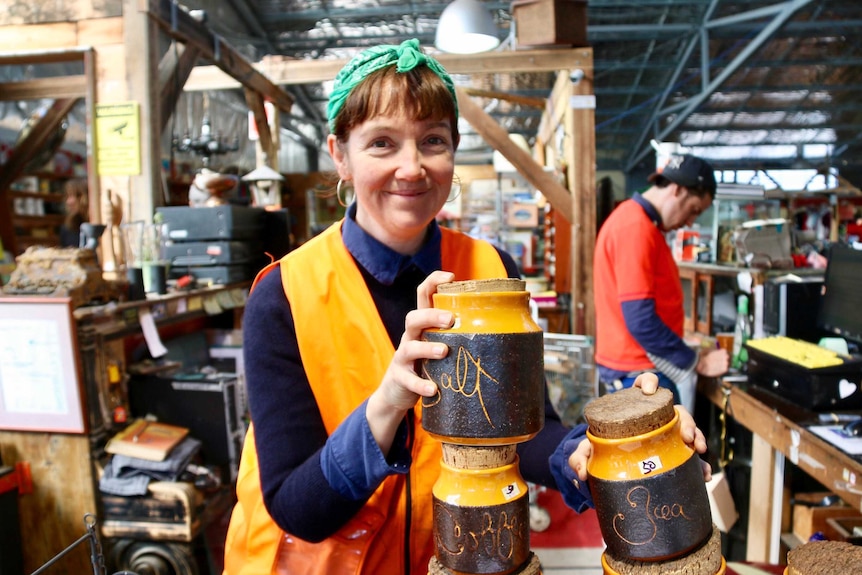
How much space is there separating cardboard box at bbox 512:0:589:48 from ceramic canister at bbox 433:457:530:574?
404cm

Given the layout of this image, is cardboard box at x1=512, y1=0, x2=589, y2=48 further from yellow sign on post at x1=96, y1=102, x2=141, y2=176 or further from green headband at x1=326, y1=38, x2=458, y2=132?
green headband at x1=326, y1=38, x2=458, y2=132

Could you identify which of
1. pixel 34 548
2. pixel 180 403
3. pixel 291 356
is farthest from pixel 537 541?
pixel 291 356

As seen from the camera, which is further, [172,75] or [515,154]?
[515,154]

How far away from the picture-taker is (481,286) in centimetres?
79

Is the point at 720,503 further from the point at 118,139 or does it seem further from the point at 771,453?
the point at 118,139

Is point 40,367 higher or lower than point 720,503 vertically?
higher

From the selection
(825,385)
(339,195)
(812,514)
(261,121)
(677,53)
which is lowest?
(812,514)

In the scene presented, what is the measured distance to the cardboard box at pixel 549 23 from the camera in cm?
417

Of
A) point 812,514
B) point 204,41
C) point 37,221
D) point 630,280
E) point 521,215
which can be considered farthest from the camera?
point 37,221

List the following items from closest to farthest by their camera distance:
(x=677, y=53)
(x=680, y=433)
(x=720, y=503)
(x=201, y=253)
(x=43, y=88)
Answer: (x=680, y=433) → (x=720, y=503) → (x=201, y=253) → (x=43, y=88) → (x=677, y=53)

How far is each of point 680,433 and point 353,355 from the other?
528mm

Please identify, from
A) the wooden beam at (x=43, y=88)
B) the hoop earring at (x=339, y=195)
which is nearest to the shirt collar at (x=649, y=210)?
the hoop earring at (x=339, y=195)

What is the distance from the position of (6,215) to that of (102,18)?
9.03ft

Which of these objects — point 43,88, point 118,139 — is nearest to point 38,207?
point 43,88
